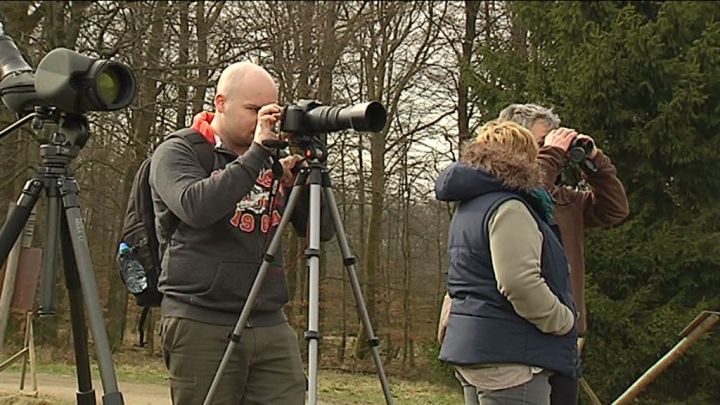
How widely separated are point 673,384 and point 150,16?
829 centimetres

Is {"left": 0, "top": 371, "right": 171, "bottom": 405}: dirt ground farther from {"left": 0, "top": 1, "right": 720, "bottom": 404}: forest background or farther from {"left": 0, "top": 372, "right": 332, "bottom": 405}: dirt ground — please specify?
{"left": 0, "top": 1, "right": 720, "bottom": 404}: forest background

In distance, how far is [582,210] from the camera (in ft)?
13.0

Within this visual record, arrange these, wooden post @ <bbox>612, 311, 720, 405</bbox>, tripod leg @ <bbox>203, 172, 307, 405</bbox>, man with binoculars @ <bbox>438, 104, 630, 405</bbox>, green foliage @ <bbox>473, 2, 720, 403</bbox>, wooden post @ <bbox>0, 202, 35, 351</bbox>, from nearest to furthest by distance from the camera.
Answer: wooden post @ <bbox>0, 202, 35, 351</bbox>
tripod leg @ <bbox>203, 172, 307, 405</bbox>
man with binoculars @ <bbox>438, 104, 630, 405</bbox>
wooden post @ <bbox>612, 311, 720, 405</bbox>
green foliage @ <bbox>473, 2, 720, 403</bbox>

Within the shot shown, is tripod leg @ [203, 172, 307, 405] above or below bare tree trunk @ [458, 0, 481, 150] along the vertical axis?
below

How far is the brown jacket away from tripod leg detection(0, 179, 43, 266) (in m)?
2.05

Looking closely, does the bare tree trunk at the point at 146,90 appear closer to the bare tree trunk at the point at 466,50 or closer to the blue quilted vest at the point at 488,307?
the bare tree trunk at the point at 466,50

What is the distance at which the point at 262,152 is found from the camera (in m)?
2.65

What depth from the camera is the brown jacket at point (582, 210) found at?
380cm

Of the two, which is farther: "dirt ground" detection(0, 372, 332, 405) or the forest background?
the forest background

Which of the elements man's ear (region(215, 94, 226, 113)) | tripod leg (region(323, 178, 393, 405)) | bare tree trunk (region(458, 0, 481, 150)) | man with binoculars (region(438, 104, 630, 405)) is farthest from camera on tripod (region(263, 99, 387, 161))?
bare tree trunk (region(458, 0, 481, 150))

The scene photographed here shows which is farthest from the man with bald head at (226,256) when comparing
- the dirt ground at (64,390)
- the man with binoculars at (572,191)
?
the dirt ground at (64,390)

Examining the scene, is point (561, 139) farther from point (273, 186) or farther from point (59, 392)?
point (59, 392)

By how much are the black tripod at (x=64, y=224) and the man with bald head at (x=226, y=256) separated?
1.03 ft

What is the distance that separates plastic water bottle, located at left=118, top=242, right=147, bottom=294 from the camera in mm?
2863
